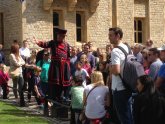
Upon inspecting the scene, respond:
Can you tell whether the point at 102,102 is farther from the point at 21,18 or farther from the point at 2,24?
the point at 2,24

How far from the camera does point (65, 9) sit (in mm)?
26781

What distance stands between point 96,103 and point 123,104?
0.82 meters

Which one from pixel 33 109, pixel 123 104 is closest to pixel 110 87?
pixel 123 104

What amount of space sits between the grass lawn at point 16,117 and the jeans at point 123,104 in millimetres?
3356

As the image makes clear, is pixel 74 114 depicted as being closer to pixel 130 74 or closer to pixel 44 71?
pixel 130 74

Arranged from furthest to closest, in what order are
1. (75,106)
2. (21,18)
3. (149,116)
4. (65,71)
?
(21,18), (65,71), (75,106), (149,116)

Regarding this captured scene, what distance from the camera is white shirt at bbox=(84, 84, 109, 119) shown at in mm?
9547

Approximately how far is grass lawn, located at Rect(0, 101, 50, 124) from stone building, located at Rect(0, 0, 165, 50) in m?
11.9

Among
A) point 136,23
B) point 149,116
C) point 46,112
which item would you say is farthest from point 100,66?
point 136,23

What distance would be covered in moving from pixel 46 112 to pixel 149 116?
5966 millimetres

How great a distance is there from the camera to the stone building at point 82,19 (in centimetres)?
2561

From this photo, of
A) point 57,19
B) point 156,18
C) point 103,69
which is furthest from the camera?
point 156,18

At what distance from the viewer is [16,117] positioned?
41.0 feet

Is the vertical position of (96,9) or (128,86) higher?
(96,9)
